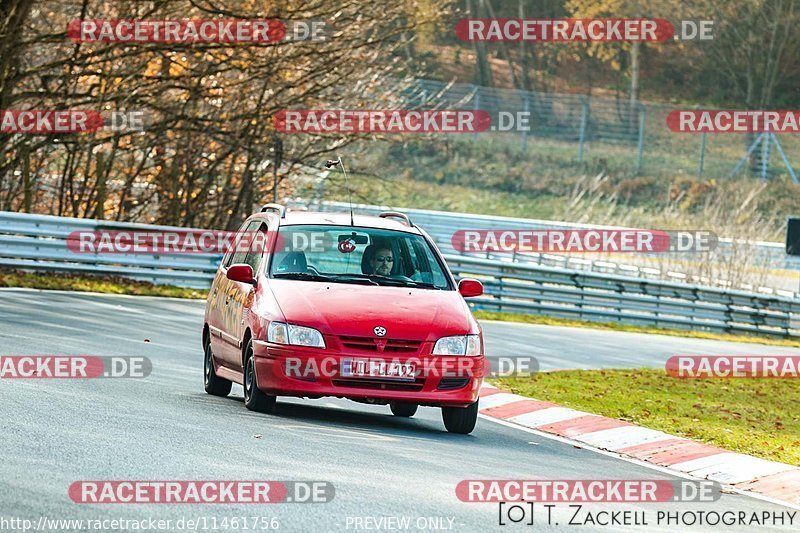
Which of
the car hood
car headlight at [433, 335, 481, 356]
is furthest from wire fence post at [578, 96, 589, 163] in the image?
car headlight at [433, 335, 481, 356]

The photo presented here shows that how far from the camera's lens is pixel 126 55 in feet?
82.7

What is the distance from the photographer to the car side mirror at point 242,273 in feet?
38.8

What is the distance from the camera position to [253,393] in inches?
452

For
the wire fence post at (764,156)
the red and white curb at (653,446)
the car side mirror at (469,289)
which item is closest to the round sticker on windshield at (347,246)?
the car side mirror at (469,289)

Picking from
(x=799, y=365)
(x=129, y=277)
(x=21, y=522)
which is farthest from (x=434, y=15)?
(x=21, y=522)

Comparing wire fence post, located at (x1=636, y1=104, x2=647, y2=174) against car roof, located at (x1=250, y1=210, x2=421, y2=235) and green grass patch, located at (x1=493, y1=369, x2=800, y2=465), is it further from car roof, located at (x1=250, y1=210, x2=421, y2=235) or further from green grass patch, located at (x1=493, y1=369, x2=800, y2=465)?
car roof, located at (x1=250, y1=210, x2=421, y2=235)

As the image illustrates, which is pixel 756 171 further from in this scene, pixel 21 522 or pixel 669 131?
pixel 21 522

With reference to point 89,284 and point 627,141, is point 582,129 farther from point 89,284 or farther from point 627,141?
point 89,284

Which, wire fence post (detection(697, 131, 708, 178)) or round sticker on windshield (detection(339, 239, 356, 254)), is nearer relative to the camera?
round sticker on windshield (detection(339, 239, 356, 254))

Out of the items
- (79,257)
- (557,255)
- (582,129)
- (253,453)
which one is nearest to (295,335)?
(253,453)

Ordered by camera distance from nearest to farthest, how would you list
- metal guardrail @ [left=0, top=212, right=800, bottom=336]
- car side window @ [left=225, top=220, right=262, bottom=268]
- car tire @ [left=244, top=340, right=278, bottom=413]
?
1. car tire @ [left=244, top=340, right=278, bottom=413]
2. car side window @ [left=225, top=220, right=262, bottom=268]
3. metal guardrail @ [left=0, top=212, right=800, bottom=336]

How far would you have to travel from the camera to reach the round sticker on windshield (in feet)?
39.8

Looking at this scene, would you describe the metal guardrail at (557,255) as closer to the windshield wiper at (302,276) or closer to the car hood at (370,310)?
the windshield wiper at (302,276)

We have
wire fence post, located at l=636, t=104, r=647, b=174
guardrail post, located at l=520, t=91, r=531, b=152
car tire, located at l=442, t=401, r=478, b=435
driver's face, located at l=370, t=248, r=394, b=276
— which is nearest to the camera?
car tire, located at l=442, t=401, r=478, b=435
